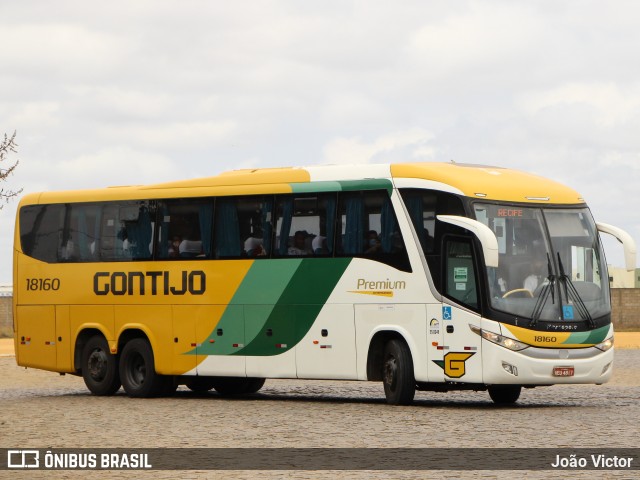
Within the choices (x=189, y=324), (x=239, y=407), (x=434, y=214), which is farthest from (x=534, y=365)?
(x=189, y=324)

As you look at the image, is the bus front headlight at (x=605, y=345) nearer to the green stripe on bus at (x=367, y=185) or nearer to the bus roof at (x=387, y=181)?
the bus roof at (x=387, y=181)

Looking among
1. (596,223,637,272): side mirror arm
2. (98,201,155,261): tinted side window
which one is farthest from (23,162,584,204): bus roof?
(596,223,637,272): side mirror arm

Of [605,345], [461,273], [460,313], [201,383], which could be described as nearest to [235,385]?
[201,383]

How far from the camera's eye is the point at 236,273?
985 inches

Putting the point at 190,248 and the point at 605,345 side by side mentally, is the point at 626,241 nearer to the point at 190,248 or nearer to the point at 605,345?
the point at 605,345

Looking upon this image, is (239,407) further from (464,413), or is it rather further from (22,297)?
(22,297)

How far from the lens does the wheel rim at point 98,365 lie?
27.2m

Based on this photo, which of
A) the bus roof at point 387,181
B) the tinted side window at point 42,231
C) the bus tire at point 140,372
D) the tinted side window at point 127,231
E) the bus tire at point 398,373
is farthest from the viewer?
the tinted side window at point 42,231

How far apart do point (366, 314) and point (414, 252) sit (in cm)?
137

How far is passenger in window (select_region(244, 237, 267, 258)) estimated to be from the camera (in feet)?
81.0

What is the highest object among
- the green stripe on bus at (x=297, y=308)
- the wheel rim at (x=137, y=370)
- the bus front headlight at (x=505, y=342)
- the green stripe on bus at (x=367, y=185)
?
the green stripe on bus at (x=367, y=185)

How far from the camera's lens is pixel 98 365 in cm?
2722

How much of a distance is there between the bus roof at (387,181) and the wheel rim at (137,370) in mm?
2926

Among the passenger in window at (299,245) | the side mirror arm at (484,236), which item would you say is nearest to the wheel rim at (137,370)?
the passenger in window at (299,245)
